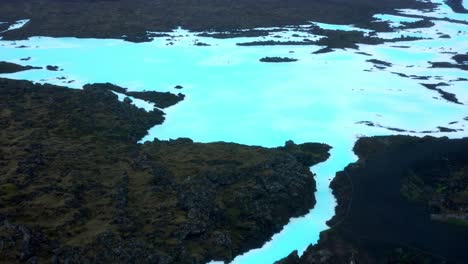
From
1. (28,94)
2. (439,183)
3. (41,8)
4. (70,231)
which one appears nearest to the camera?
(70,231)

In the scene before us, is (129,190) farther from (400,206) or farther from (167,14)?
(167,14)

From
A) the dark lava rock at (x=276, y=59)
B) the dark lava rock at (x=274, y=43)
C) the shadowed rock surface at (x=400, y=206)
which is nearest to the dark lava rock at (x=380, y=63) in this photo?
the dark lava rock at (x=276, y=59)

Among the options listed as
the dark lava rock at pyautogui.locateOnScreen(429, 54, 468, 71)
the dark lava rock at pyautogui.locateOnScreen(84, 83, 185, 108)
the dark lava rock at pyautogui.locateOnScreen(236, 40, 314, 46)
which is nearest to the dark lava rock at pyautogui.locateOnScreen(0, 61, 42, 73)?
the dark lava rock at pyautogui.locateOnScreen(84, 83, 185, 108)

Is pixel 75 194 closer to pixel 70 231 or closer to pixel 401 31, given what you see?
pixel 70 231

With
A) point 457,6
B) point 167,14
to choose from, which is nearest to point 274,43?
point 167,14

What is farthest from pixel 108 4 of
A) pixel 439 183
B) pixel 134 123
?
pixel 439 183

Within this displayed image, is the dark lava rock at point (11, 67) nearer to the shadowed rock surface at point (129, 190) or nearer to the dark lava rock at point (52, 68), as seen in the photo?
the dark lava rock at point (52, 68)

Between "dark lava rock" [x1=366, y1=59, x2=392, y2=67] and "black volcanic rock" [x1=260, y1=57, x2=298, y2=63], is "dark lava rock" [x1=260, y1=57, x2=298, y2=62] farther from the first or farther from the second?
"dark lava rock" [x1=366, y1=59, x2=392, y2=67]
